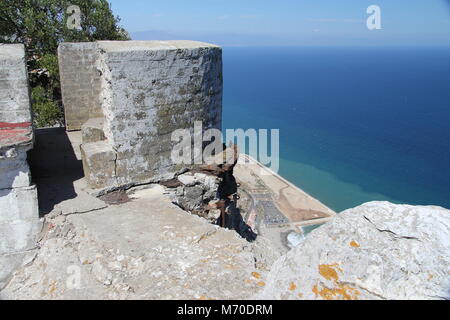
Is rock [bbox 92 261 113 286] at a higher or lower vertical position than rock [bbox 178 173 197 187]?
lower

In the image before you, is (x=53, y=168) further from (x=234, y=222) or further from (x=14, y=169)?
(x=234, y=222)

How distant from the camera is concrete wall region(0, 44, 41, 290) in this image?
4383 mm

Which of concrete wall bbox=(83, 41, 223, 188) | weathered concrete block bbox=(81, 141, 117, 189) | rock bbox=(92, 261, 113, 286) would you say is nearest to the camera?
rock bbox=(92, 261, 113, 286)

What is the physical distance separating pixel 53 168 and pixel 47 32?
9.27m

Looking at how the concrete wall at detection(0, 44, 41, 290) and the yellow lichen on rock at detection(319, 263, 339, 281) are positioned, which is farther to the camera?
the concrete wall at detection(0, 44, 41, 290)

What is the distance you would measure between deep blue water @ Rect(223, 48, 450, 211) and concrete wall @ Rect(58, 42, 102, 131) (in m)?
22.2

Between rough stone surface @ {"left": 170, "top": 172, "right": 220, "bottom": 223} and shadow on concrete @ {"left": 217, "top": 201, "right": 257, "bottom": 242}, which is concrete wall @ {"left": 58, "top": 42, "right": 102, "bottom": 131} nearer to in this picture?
rough stone surface @ {"left": 170, "top": 172, "right": 220, "bottom": 223}

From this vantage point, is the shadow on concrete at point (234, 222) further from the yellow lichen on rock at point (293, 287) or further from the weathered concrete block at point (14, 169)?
the yellow lichen on rock at point (293, 287)

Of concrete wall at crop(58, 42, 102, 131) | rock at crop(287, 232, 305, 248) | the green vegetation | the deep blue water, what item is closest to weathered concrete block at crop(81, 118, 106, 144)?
concrete wall at crop(58, 42, 102, 131)

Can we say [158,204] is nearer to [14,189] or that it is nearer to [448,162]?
[14,189]

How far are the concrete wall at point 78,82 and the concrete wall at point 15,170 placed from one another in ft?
9.71

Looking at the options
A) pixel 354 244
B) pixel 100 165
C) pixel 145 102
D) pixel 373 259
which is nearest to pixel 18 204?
pixel 100 165
